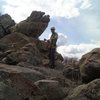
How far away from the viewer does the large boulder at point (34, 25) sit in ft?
148

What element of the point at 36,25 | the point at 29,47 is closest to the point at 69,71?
the point at 29,47

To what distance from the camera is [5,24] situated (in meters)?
46.8

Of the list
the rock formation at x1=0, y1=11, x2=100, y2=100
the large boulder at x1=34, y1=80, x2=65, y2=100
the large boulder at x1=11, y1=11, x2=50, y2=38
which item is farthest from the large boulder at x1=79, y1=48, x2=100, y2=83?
the large boulder at x1=11, y1=11, x2=50, y2=38

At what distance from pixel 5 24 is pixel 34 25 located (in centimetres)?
459

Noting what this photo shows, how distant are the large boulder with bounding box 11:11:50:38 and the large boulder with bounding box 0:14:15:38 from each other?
1160 millimetres

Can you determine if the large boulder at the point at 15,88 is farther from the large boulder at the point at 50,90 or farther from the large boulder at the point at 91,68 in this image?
the large boulder at the point at 91,68

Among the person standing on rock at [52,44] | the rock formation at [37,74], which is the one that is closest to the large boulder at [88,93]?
the rock formation at [37,74]

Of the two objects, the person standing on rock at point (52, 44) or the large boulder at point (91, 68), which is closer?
the large boulder at point (91, 68)

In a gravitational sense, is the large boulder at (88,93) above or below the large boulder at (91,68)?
below

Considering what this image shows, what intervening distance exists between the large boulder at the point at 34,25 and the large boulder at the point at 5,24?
3.81 ft

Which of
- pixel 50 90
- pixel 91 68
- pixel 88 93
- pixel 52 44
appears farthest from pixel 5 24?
pixel 88 93

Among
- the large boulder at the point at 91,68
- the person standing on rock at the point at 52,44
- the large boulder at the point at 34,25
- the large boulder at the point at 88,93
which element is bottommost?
the large boulder at the point at 88,93

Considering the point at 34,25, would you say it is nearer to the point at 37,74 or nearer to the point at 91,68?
the point at 37,74

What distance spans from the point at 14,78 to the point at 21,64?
40.6ft
